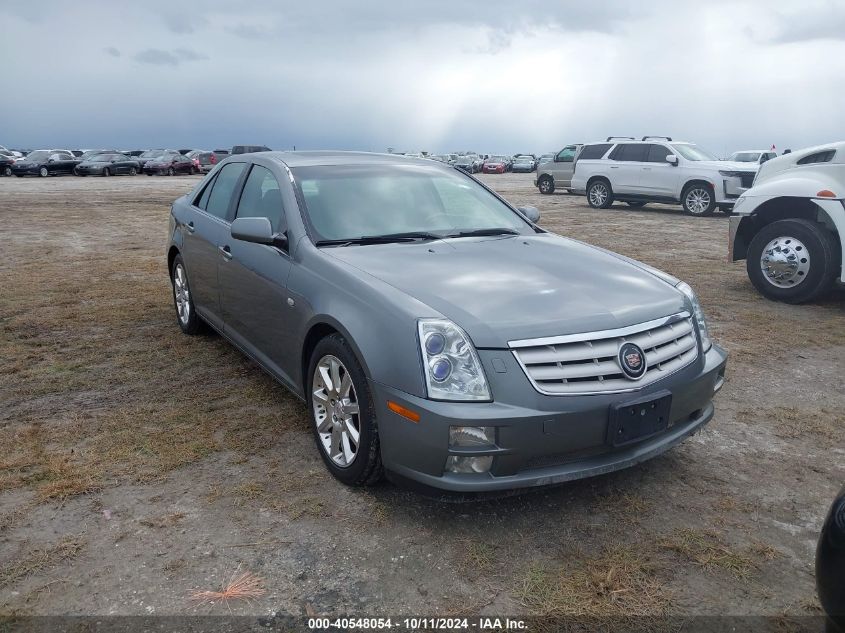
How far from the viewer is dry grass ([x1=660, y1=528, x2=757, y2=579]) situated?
9.16 ft

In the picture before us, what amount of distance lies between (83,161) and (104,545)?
4062 centimetres

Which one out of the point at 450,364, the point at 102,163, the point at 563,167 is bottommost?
the point at 102,163

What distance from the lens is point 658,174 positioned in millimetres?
17734

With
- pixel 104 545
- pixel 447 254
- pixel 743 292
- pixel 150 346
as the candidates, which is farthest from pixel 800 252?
pixel 104 545

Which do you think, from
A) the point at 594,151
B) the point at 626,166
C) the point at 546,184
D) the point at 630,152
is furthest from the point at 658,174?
the point at 546,184

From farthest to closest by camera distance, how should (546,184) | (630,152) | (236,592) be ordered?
(546,184)
(630,152)
(236,592)

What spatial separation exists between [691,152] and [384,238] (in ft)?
51.3

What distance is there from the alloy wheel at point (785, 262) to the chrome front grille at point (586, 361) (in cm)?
487

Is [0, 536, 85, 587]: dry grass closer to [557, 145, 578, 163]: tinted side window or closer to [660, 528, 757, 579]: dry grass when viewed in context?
[660, 528, 757, 579]: dry grass

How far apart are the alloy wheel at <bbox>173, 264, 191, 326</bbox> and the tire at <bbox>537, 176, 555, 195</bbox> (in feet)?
66.2

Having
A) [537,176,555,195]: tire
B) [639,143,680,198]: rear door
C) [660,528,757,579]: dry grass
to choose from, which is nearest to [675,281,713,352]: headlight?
[660,528,757,579]: dry grass

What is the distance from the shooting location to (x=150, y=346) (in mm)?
5754

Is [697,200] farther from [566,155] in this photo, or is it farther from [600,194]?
[566,155]

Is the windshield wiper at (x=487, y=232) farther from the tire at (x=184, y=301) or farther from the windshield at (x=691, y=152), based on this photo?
the windshield at (x=691, y=152)
